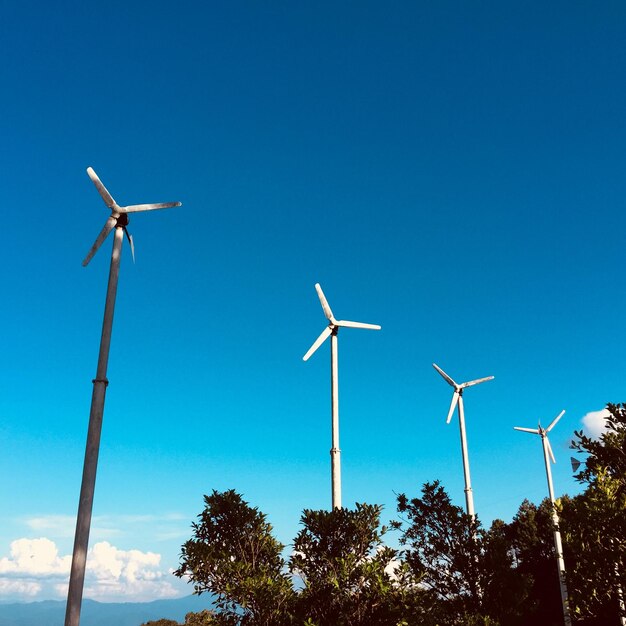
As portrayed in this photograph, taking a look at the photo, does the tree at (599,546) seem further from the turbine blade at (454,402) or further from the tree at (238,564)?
the turbine blade at (454,402)

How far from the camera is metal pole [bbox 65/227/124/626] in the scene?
13297 mm

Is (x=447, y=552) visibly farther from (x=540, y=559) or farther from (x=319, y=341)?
(x=540, y=559)

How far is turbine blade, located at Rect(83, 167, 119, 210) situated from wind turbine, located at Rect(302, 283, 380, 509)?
15.4 m

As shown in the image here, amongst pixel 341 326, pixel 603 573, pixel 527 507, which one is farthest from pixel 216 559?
pixel 527 507

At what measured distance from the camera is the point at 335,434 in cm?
2905

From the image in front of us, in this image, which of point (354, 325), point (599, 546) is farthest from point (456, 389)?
point (599, 546)

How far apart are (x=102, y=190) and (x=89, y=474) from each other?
12.8 m

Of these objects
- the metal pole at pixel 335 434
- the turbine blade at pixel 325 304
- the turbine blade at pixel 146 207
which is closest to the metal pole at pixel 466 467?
the metal pole at pixel 335 434

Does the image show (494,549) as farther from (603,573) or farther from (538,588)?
(538,588)

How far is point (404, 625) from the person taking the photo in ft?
67.6

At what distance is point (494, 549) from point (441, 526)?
3.57 m

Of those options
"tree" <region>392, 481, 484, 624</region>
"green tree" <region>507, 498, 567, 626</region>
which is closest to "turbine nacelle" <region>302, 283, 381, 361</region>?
"tree" <region>392, 481, 484, 624</region>

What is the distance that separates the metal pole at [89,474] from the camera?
43.6 ft

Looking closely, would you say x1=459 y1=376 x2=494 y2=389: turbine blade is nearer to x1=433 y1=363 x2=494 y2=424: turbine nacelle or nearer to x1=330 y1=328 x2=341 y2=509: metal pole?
x1=433 y1=363 x2=494 y2=424: turbine nacelle
